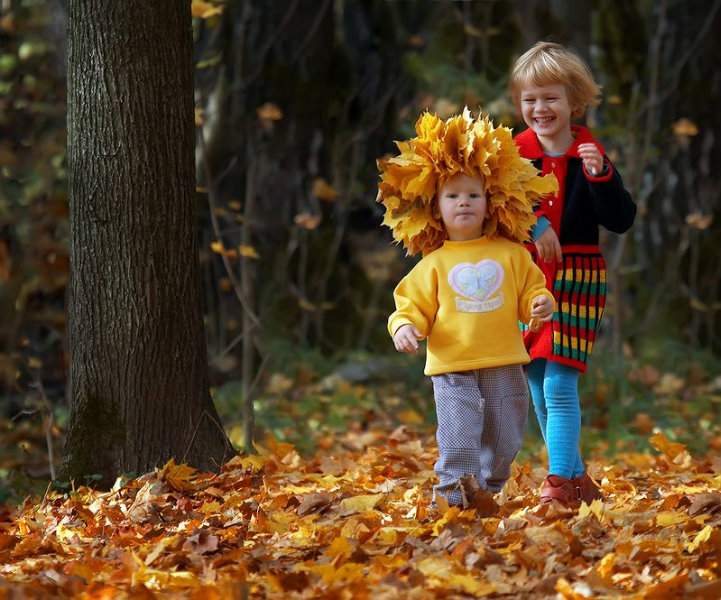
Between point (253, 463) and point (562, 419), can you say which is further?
point (253, 463)

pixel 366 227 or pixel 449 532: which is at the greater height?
pixel 366 227

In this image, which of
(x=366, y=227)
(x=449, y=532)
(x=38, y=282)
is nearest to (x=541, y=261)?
(x=449, y=532)

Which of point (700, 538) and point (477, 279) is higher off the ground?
point (477, 279)

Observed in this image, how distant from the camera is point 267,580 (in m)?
3.09

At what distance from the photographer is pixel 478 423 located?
3.86m

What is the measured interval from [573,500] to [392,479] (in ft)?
3.29

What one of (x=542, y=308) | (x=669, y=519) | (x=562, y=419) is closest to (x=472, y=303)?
(x=542, y=308)

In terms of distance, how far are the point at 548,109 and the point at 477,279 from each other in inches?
30.7

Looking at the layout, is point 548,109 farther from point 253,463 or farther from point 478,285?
point 253,463

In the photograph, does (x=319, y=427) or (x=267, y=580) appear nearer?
(x=267, y=580)

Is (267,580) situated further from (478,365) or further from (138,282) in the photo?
(138,282)

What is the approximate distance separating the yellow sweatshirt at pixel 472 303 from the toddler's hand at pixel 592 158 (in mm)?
402

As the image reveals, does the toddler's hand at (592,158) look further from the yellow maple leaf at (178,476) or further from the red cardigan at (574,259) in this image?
the yellow maple leaf at (178,476)

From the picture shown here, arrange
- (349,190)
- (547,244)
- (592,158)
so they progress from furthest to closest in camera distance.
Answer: (349,190) < (547,244) < (592,158)
